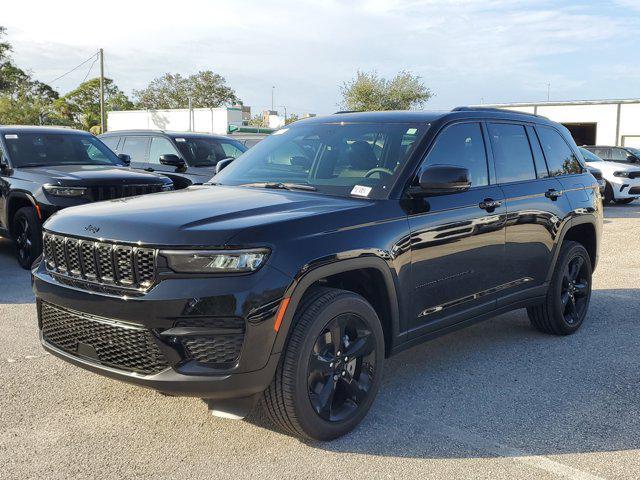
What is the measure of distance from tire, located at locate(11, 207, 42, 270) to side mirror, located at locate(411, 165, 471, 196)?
551cm

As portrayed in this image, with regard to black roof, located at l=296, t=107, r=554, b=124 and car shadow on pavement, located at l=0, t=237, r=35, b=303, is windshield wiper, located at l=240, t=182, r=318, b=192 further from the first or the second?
car shadow on pavement, located at l=0, t=237, r=35, b=303

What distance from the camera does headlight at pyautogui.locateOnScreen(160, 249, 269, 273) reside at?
10.3 feet

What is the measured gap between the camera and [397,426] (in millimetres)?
3766

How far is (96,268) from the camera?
11.1 ft

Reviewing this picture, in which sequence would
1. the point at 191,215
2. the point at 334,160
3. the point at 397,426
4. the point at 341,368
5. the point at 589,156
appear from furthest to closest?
the point at 589,156
the point at 334,160
the point at 397,426
the point at 341,368
the point at 191,215

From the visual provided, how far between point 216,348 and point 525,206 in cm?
289

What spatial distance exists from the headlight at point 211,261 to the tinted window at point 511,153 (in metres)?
2.46

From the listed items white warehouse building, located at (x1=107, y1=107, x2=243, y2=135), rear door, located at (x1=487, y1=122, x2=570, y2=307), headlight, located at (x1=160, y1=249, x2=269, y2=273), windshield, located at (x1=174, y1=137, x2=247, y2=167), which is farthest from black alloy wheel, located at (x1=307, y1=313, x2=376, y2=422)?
white warehouse building, located at (x1=107, y1=107, x2=243, y2=135)

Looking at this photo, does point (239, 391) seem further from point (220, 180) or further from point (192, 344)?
point (220, 180)

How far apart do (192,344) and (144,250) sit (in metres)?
0.51

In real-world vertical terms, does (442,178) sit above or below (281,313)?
above

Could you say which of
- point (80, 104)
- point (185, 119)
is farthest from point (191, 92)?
point (185, 119)

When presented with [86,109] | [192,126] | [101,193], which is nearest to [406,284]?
[101,193]

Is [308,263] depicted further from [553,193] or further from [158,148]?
[158,148]
